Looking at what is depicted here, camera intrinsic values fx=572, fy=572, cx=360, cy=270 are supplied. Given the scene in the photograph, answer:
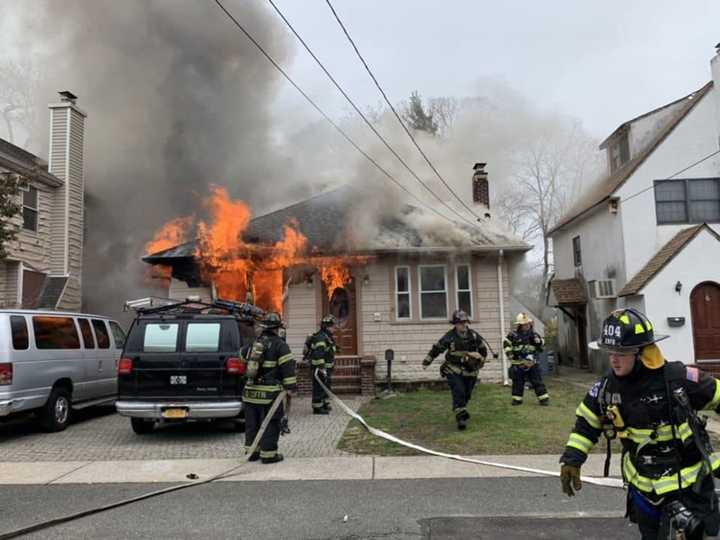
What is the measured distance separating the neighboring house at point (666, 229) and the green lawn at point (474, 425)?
14.7 ft

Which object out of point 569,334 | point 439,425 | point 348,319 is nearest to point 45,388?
point 439,425

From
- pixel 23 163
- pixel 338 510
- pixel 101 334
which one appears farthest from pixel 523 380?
pixel 23 163

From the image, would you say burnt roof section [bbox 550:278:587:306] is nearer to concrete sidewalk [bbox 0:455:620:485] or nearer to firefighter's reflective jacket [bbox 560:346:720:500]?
concrete sidewalk [bbox 0:455:620:485]

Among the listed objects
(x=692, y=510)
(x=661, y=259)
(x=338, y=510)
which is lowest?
(x=338, y=510)

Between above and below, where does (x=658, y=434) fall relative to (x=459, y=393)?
above

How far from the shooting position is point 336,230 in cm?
1297

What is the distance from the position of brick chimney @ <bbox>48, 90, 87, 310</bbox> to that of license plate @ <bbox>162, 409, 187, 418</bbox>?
854cm

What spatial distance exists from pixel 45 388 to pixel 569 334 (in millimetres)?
17742

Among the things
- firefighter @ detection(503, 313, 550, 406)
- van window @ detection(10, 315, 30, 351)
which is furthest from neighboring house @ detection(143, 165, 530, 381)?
van window @ detection(10, 315, 30, 351)

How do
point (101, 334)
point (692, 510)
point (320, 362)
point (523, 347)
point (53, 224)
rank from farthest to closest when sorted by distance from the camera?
point (53, 224), point (523, 347), point (101, 334), point (320, 362), point (692, 510)

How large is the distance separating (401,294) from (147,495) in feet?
27.5

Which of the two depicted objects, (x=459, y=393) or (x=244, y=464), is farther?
(x=459, y=393)

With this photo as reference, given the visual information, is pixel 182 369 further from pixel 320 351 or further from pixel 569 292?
pixel 569 292

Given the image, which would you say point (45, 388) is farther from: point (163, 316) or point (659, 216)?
point (659, 216)
